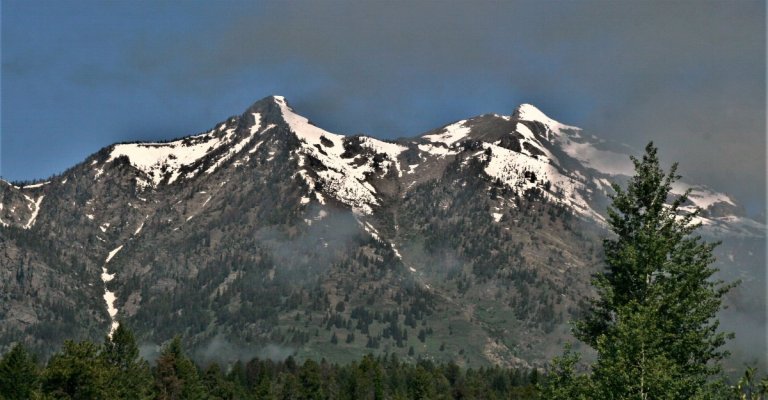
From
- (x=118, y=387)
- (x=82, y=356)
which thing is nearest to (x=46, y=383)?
(x=82, y=356)

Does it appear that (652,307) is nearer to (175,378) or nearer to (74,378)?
(74,378)

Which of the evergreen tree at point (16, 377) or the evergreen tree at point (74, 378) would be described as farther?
the evergreen tree at point (16, 377)

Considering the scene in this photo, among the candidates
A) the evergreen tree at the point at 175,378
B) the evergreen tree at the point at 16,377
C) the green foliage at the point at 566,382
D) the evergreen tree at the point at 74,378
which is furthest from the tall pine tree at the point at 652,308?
the evergreen tree at the point at 175,378

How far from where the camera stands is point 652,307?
166ft

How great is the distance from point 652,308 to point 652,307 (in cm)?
59

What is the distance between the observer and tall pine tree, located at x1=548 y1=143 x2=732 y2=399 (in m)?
48.6

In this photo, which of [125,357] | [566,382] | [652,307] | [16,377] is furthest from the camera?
[125,357]

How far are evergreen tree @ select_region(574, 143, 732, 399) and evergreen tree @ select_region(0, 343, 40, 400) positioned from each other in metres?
114

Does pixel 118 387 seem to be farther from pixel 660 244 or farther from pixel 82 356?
pixel 660 244

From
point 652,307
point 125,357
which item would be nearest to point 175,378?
point 125,357

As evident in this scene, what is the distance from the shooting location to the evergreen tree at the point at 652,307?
160ft

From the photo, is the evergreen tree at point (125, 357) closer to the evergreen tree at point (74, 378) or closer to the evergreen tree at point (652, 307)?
the evergreen tree at point (74, 378)

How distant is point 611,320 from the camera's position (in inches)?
2196

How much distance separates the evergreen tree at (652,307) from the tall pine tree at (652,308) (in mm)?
53
